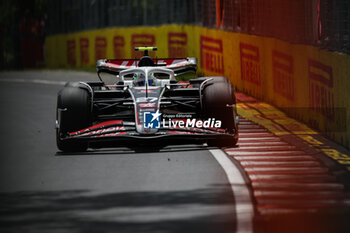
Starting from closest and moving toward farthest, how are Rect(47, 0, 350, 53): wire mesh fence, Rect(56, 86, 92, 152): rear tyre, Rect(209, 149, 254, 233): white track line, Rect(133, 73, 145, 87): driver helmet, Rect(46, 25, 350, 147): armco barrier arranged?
Rect(209, 149, 254, 233): white track line < Rect(56, 86, 92, 152): rear tyre < Rect(133, 73, 145, 87): driver helmet < Rect(46, 25, 350, 147): armco barrier < Rect(47, 0, 350, 53): wire mesh fence

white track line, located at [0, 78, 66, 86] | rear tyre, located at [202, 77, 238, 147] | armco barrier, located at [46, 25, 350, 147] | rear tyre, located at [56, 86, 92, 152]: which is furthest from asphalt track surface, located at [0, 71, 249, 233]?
white track line, located at [0, 78, 66, 86]

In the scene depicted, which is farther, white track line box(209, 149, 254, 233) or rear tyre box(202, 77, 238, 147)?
rear tyre box(202, 77, 238, 147)

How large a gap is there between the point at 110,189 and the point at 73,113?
118 inches

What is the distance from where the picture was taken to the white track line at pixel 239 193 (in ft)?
30.0

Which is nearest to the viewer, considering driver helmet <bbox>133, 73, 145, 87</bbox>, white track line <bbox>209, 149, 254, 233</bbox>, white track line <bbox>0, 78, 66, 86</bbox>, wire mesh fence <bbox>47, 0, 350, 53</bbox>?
white track line <bbox>209, 149, 254, 233</bbox>

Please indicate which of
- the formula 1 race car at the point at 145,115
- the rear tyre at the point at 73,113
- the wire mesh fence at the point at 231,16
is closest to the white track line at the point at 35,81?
the wire mesh fence at the point at 231,16

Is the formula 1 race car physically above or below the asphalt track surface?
above

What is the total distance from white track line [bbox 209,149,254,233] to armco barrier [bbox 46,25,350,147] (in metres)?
2.02

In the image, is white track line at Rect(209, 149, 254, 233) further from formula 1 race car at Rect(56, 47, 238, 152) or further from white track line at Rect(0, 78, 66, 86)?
white track line at Rect(0, 78, 66, 86)

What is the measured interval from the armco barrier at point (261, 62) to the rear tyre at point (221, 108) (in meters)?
1.63

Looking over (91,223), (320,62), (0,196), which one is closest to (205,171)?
(0,196)

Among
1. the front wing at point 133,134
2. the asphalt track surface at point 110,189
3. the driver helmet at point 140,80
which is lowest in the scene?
the asphalt track surface at point 110,189

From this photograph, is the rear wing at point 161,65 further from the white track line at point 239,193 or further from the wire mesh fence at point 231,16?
the white track line at point 239,193

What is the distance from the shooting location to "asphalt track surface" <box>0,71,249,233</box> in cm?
930
